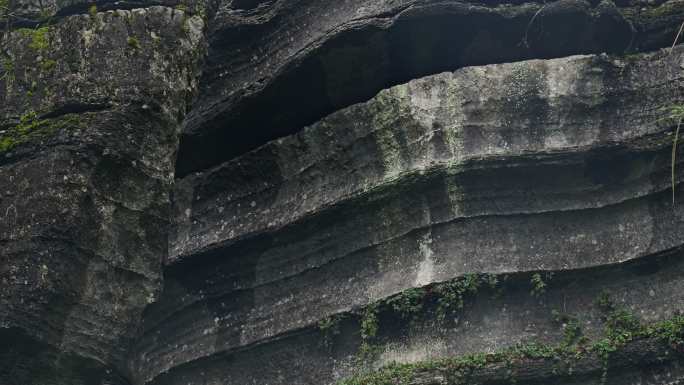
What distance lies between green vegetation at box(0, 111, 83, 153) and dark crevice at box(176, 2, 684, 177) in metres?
1.68

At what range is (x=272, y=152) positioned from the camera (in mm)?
11164

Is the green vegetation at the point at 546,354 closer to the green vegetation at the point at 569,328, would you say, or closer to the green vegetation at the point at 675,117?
the green vegetation at the point at 569,328

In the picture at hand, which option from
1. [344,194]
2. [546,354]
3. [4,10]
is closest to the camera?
[546,354]

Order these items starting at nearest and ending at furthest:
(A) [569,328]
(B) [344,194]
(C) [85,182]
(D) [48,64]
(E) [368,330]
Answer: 1. (A) [569,328]
2. (C) [85,182]
3. (E) [368,330]
4. (B) [344,194]
5. (D) [48,64]

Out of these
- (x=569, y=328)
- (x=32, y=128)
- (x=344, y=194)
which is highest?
(x=32, y=128)

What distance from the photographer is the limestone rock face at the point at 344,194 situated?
9680mm

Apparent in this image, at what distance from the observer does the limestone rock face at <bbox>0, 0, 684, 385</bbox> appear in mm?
9680

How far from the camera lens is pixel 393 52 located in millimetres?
10953

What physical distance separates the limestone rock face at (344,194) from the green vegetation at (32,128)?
2 centimetres

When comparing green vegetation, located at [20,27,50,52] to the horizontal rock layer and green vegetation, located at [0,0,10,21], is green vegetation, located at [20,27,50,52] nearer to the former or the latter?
green vegetation, located at [0,0,10,21]

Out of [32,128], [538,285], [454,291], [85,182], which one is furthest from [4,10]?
[538,285]

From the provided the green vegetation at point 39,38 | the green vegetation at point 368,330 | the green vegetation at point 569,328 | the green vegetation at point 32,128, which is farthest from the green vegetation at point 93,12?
the green vegetation at point 569,328

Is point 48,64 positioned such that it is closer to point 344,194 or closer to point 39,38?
point 39,38

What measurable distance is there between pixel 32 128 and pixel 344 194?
337 cm
